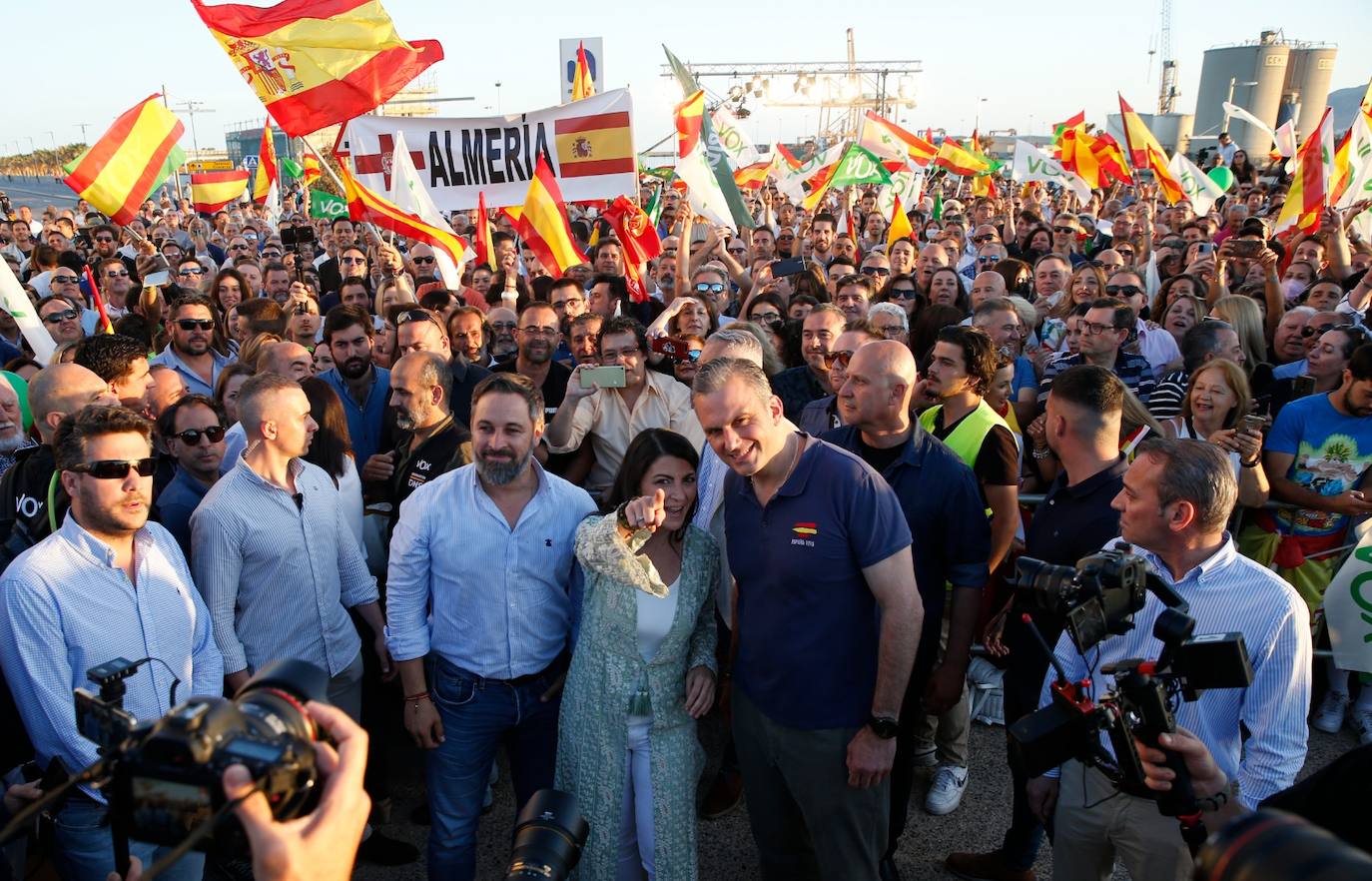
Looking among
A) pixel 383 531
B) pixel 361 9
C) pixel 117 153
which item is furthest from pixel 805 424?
pixel 117 153

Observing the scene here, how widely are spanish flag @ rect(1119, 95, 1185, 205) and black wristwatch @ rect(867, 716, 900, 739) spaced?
13094 mm

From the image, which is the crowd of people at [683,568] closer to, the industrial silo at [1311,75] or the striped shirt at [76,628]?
the striped shirt at [76,628]

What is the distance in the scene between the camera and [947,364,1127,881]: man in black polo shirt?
3352mm

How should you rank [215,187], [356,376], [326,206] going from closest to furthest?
[356,376]
[326,206]
[215,187]

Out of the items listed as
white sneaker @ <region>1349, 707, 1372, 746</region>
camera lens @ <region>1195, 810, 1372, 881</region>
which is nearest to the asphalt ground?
white sneaker @ <region>1349, 707, 1372, 746</region>

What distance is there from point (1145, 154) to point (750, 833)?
Result: 1347 cm

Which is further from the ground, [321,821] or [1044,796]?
[321,821]

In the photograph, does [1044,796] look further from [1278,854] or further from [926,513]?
[1278,854]

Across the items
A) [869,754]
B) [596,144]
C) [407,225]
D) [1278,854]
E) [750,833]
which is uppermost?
[596,144]

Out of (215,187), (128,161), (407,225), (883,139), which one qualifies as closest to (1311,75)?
(883,139)

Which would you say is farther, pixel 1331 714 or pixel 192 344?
pixel 192 344

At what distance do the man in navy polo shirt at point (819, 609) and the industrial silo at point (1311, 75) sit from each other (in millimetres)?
63839

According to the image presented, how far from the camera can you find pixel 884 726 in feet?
9.57

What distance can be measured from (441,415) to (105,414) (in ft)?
5.47
